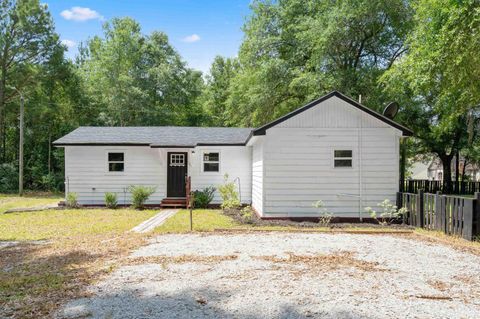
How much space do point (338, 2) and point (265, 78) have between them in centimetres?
607

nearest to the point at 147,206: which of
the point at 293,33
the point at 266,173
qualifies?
the point at 266,173

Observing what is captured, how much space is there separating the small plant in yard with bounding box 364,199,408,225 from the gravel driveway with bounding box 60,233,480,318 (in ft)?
9.21

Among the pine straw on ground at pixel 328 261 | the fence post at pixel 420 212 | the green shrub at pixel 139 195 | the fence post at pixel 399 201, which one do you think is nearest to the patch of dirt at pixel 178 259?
the pine straw on ground at pixel 328 261

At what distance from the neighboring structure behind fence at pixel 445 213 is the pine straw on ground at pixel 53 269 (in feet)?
23.5

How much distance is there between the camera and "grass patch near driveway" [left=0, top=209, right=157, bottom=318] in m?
4.26

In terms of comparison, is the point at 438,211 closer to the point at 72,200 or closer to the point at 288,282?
the point at 288,282

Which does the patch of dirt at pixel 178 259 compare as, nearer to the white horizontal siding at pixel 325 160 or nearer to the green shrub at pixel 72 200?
the white horizontal siding at pixel 325 160

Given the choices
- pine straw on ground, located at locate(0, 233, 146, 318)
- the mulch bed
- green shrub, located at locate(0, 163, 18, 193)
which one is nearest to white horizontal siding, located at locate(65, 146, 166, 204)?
the mulch bed

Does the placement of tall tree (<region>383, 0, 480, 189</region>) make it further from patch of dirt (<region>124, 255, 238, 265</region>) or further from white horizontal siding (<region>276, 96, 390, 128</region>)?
patch of dirt (<region>124, 255, 238, 265</region>)

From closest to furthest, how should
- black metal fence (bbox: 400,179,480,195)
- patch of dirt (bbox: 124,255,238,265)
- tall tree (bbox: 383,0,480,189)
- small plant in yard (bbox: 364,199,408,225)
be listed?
patch of dirt (bbox: 124,255,238,265) → tall tree (bbox: 383,0,480,189) → small plant in yard (bbox: 364,199,408,225) → black metal fence (bbox: 400,179,480,195)

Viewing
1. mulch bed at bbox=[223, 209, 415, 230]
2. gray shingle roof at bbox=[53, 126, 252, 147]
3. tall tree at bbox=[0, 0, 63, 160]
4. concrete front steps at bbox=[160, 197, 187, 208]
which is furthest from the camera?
tall tree at bbox=[0, 0, 63, 160]

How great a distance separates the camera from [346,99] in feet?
34.8

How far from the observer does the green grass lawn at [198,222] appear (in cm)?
929

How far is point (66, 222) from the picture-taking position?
422 inches
